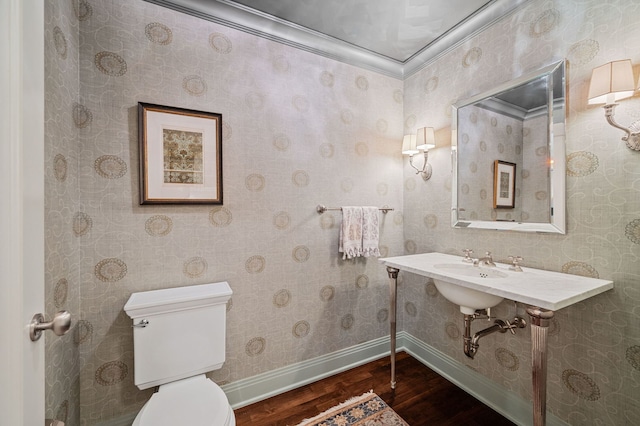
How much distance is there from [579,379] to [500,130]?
1.40m

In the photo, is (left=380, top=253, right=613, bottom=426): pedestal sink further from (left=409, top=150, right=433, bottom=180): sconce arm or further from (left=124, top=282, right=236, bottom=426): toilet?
(left=124, top=282, right=236, bottom=426): toilet

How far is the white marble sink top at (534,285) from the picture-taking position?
1031mm

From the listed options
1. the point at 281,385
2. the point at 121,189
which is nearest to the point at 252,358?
the point at 281,385

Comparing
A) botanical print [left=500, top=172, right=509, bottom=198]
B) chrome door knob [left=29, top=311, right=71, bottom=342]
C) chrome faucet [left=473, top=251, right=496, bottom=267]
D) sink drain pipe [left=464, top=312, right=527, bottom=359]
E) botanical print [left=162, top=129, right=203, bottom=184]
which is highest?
botanical print [left=162, top=129, right=203, bottom=184]

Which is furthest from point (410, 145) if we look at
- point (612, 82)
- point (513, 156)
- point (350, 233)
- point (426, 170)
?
point (612, 82)

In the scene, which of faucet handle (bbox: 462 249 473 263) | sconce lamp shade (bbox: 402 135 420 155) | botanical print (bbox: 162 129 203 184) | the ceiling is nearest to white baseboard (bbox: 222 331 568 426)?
faucet handle (bbox: 462 249 473 263)

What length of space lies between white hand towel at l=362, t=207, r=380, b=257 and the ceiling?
1.18m

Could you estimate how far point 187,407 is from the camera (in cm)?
113

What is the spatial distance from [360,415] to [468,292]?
3.24 ft

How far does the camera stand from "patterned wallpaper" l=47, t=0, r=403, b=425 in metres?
1.34

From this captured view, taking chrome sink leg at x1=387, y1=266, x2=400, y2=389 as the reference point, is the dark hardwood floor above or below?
below

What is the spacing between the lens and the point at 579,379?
4.33 ft

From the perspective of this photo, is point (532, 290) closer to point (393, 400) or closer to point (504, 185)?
point (504, 185)
